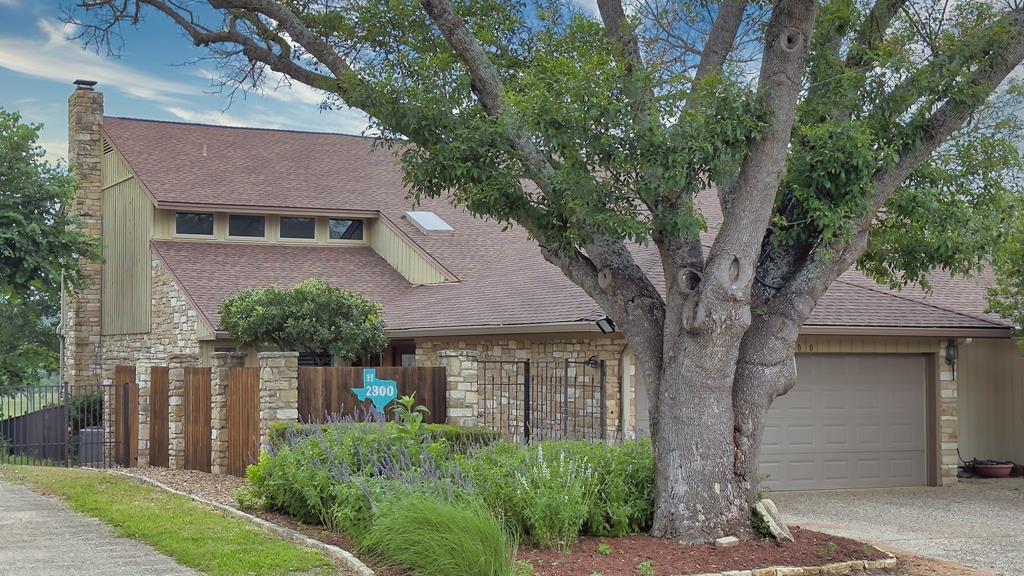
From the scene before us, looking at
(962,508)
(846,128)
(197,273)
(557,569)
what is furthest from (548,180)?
Answer: (197,273)

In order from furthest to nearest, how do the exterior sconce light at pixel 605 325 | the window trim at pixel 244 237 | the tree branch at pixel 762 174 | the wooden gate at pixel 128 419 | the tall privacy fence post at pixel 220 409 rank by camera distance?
the window trim at pixel 244 237
the wooden gate at pixel 128 419
the tall privacy fence post at pixel 220 409
the exterior sconce light at pixel 605 325
the tree branch at pixel 762 174

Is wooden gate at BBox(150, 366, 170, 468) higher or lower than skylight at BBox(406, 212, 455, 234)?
lower

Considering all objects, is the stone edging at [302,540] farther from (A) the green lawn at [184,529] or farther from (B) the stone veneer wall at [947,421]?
(B) the stone veneer wall at [947,421]

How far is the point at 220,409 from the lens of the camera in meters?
16.5

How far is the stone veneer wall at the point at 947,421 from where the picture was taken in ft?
57.3

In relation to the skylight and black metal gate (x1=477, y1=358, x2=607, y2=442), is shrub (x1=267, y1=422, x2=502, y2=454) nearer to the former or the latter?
black metal gate (x1=477, y1=358, x2=607, y2=442)

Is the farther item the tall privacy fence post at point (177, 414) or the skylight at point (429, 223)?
the skylight at point (429, 223)

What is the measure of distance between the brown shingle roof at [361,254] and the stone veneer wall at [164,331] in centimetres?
39

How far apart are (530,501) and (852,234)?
11.9ft

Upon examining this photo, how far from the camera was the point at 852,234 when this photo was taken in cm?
1015

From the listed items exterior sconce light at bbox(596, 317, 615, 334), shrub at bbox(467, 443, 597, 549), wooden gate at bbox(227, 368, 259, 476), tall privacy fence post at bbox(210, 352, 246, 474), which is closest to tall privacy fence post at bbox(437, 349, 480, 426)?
exterior sconce light at bbox(596, 317, 615, 334)

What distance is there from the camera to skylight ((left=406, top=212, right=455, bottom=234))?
2370 cm

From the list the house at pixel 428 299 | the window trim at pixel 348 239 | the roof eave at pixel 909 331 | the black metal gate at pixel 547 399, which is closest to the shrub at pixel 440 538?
the black metal gate at pixel 547 399

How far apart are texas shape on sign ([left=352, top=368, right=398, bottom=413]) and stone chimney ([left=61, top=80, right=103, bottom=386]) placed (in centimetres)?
1302
